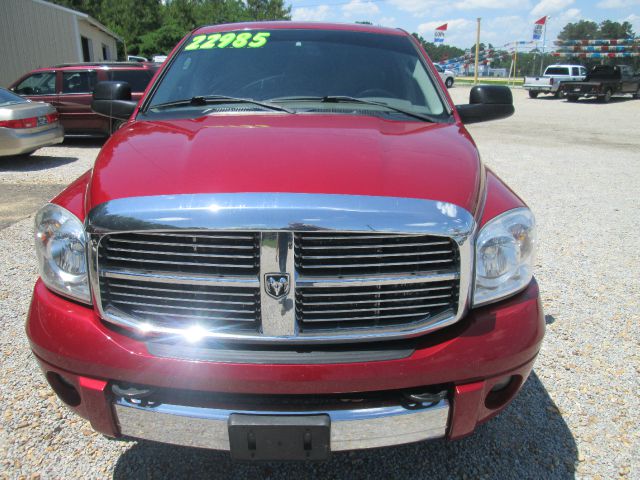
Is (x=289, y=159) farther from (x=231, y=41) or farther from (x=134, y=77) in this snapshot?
(x=134, y=77)

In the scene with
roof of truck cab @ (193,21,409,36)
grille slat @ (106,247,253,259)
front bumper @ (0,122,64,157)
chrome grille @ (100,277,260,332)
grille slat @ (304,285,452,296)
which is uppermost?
roof of truck cab @ (193,21,409,36)

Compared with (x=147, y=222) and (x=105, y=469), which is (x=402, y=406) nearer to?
(x=147, y=222)

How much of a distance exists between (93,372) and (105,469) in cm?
75

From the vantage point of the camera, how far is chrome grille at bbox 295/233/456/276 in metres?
1.60

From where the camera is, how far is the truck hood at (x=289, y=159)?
1.67m

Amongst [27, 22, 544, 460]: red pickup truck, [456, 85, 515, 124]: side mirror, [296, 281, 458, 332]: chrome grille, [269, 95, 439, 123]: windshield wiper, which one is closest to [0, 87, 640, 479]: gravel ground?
[27, 22, 544, 460]: red pickup truck

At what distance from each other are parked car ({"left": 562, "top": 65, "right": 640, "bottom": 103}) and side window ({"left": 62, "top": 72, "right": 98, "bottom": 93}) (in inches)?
940

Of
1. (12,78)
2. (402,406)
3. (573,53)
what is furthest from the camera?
(573,53)

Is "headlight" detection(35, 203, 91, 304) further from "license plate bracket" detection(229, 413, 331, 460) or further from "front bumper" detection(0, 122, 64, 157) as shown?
"front bumper" detection(0, 122, 64, 157)

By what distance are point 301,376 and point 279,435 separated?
0.20 m


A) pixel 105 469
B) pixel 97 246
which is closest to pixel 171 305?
pixel 97 246

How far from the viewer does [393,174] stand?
1767 millimetres

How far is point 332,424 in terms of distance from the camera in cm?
162

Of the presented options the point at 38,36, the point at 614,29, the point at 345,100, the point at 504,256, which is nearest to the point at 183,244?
the point at 504,256
